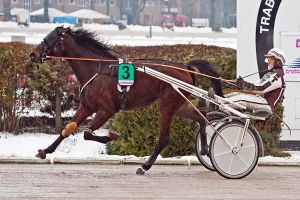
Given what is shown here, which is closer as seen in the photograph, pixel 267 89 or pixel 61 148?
pixel 267 89

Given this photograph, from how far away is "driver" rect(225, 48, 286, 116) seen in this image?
1048 centimetres

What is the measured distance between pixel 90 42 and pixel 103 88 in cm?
73

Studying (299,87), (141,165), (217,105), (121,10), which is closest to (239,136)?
(217,105)

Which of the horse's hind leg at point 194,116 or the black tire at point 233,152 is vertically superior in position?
the horse's hind leg at point 194,116

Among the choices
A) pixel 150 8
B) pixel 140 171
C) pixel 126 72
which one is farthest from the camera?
pixel 150 8

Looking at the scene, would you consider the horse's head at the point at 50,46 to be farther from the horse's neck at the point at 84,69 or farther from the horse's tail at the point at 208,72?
the horse's tail at the point at 208,72

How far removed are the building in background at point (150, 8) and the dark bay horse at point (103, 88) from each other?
241ft

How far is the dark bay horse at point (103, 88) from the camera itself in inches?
407

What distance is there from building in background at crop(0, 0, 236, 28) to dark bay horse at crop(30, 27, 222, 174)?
241 ft

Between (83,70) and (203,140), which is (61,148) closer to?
(83,70)

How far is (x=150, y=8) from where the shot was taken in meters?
89.9

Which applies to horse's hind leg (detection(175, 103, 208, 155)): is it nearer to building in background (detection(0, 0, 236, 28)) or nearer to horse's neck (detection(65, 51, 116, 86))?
horse's neck (detection(65, 51, 116, 86))

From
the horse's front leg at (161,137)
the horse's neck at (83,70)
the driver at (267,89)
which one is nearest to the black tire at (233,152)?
the driver at (267,89)

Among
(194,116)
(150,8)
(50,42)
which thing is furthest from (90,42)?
(150,8)
